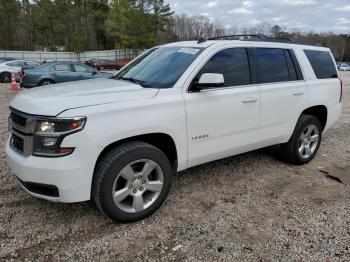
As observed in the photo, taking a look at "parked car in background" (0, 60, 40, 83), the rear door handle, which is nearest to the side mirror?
the rear door handle

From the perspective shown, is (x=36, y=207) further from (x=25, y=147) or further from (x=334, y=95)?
(x=334, y=95)

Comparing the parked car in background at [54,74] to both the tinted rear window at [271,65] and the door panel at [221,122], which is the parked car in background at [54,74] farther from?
the door panel at [221,122]

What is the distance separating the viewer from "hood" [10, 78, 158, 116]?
3.03 m

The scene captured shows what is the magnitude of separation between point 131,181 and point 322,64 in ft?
12.5

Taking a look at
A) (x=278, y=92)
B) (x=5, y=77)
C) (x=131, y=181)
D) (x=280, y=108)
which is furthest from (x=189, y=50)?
(x=5, y=77)

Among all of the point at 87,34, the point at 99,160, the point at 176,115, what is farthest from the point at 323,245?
the point at 87,34

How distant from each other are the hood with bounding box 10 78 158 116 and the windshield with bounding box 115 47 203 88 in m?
0.24

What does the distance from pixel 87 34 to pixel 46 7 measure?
27.5 ft

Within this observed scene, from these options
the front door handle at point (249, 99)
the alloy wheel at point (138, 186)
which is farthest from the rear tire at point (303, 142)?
the alloy wheel at point (138, 186)

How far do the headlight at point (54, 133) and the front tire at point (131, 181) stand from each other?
16.2 inches

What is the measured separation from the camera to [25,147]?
3119 mm

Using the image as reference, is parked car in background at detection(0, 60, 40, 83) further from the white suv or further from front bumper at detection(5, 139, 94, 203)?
front bumper at detection(5, 139, 94, 203)

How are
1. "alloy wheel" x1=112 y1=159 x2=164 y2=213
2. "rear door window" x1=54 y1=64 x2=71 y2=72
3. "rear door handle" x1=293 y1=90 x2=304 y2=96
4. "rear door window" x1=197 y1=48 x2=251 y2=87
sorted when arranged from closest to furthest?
"alloy wheel" x1=112 y1=159 x2=164 y2=213
"rear door window" x1=197 y1=48 x2=251 y2=87
"rear door handle" x1=293 y1=90 x2=304 y2=96
"rear door window" x1=54 y1=64 x2=71 y2=72

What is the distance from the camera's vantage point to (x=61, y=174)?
2965 millimetres
